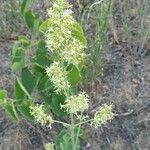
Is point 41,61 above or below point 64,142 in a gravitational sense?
above

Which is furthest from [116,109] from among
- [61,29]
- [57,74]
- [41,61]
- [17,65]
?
[61,29]

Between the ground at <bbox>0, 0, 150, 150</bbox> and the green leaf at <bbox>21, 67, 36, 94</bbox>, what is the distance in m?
0.34

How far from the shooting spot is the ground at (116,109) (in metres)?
2.77

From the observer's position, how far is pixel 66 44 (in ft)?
6.08

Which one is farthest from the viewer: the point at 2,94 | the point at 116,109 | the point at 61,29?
the point at 116,109

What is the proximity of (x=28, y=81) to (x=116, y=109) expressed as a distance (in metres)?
0.56

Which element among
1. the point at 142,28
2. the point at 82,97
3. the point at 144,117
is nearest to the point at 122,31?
the point at 142,28

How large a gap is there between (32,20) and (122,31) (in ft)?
2.31

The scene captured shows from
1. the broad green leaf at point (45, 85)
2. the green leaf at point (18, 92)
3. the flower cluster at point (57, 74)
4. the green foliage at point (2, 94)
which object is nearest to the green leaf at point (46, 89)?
the broad green leaf at point (45, 85)

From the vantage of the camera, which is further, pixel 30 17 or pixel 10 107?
pixel 30 17

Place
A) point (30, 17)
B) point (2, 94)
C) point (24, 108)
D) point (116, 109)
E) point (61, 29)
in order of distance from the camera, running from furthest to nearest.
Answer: point (116, 109) < point (30, 17) < point (24, 108) < point (2, 94) < point (61, 29)

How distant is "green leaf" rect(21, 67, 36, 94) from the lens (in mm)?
2568

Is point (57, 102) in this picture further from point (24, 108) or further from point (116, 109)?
point (116, 109)

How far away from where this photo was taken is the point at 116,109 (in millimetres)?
2865
